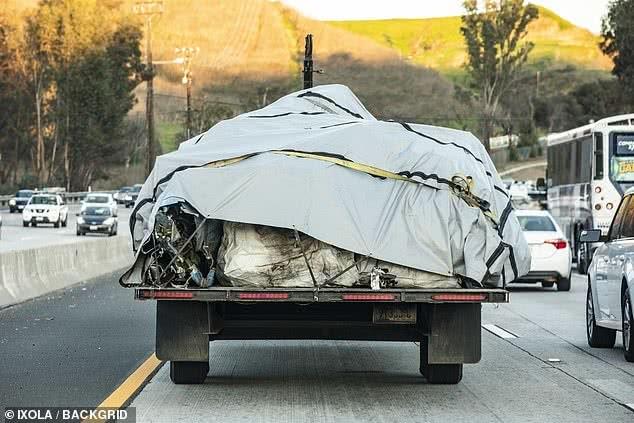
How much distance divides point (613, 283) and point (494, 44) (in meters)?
101

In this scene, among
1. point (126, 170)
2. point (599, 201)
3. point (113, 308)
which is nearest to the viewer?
point (113, 308)

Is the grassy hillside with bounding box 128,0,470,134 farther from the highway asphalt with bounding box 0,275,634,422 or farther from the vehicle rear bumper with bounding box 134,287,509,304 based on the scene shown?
the vehicle rear bumper with bounding box 134,287,509,304

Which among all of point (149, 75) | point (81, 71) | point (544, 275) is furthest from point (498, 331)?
point (81, 71)

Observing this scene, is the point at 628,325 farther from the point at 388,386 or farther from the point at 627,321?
the point at 388,386

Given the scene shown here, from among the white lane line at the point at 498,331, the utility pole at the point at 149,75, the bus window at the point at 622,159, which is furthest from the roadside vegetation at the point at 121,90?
the white lane line at the point at 498,331

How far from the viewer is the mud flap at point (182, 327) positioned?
11.1 m

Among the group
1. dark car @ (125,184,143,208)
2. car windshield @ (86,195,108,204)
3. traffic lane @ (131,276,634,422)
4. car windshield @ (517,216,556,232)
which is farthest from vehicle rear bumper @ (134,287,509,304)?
dark car @ (125,184,143,208)

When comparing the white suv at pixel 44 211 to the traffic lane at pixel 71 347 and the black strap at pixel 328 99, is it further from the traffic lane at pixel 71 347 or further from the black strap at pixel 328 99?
the black strap at pixel 328 99

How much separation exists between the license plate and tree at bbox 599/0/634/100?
80.2 metres

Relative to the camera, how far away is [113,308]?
71.1 feet

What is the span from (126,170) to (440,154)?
143183 millimetres

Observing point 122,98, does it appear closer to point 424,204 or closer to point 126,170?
point 126,170

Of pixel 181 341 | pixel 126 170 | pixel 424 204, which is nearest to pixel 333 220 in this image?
pixel 424 204

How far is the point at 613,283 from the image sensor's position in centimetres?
1502
